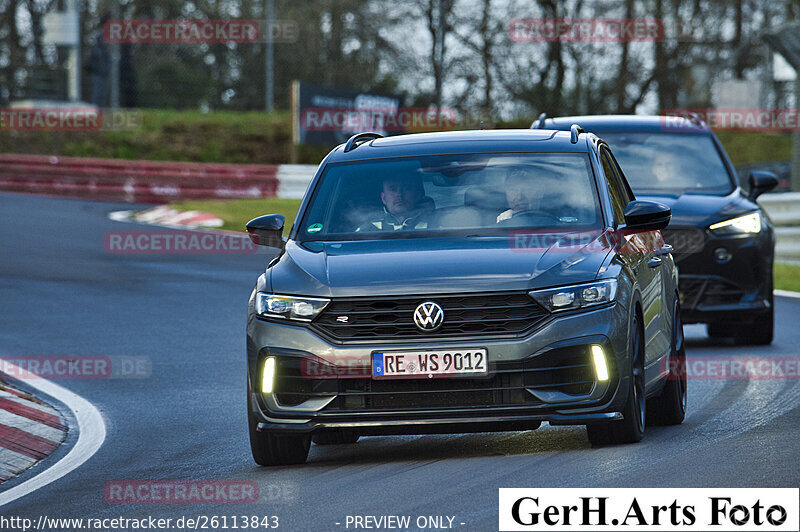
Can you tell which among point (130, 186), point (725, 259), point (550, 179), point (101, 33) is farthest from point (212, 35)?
point (550, 179)

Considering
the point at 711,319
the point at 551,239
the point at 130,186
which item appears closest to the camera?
the point at 551,239

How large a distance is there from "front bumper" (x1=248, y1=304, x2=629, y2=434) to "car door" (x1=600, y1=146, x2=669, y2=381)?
789 mm

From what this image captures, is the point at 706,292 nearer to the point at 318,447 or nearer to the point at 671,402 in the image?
the point at 671,402

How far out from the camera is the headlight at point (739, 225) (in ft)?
42.3

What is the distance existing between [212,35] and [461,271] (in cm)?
4439

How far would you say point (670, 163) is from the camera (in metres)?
13.7

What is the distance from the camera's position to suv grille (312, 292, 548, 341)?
7.48m

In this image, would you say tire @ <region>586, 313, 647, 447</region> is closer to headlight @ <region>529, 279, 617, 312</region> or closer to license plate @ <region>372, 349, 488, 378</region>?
headlight @ <region>529, 279, 617, 312</region>

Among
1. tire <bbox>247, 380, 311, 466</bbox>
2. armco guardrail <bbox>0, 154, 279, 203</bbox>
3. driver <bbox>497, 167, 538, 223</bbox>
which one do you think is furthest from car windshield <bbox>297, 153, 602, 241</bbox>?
armco guardrail <bbox>0, 154, 279, 203</bbox>

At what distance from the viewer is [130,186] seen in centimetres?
2986

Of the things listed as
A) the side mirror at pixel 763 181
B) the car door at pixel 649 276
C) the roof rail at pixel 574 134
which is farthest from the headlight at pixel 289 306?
the side mirror at pixel 763 181

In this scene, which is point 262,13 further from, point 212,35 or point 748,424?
point 748,424

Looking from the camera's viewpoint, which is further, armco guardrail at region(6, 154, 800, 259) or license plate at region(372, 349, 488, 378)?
armco guardrail at region(6, 154, 800, 259)

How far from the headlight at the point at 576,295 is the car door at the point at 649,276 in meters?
0.71
